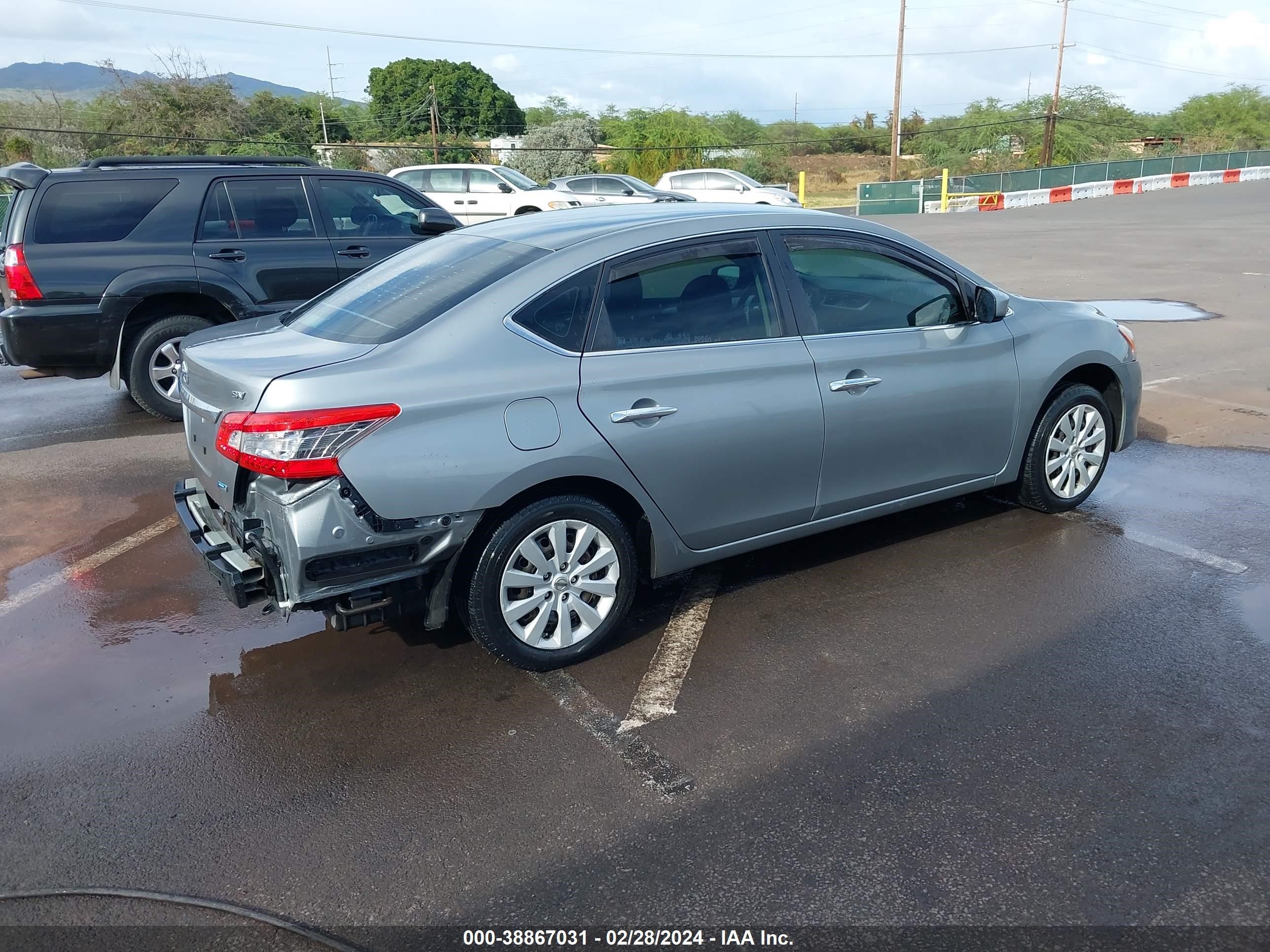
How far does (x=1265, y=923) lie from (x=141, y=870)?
10.2 ft

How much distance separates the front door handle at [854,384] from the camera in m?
4.54

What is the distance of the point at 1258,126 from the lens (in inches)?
3236

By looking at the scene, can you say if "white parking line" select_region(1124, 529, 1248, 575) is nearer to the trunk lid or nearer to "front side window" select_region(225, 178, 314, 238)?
the trunk lid

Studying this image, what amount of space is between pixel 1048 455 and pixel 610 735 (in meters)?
3.14

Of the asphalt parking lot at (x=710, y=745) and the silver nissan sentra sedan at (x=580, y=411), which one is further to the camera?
the silver nissan sentra sedan at (x=580, y=411)

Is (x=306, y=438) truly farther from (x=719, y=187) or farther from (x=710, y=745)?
(x=719, y=187)

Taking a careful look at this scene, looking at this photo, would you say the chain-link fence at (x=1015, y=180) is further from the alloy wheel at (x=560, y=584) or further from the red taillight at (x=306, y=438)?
the red taillight at (x=306, y=438)

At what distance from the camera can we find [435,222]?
8.92m

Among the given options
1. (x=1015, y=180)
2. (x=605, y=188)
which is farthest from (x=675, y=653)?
(x=1015, y=180)

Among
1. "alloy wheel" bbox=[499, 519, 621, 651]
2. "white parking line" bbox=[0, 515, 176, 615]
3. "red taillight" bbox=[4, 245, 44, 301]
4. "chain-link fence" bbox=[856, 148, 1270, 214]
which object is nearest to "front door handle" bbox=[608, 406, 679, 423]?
"alloy wheel" bbox=[499, 519, 621, 651]

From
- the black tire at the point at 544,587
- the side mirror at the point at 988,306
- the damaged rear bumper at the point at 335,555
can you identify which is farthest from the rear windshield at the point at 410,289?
the side mirror at the point at 988,306

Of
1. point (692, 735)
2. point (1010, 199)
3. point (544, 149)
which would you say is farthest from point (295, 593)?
point (544, 149)

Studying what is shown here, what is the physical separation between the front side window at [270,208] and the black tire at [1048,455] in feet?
19.4

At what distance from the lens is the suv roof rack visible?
796 centimetres
